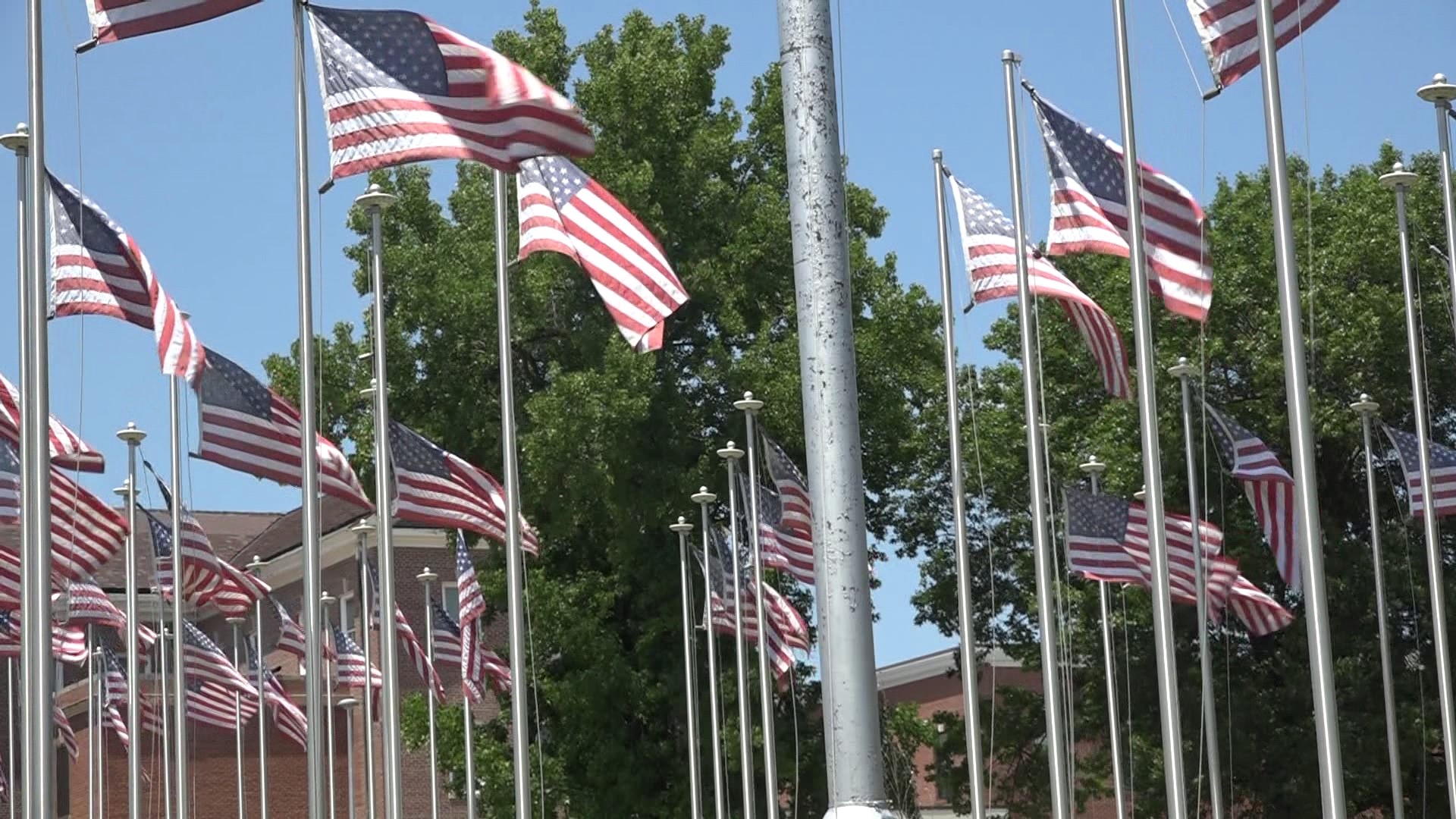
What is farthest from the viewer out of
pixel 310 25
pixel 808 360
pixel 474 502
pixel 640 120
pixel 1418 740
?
pixel 640 120

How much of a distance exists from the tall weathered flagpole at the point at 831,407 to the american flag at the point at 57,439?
39.3 feet

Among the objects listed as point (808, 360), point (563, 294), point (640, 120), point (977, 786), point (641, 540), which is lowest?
point (977, 786)

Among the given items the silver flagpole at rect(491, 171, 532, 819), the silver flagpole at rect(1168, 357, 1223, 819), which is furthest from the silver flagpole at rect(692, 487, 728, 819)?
the silver flagpole at rect(491, 171, 532, 819)

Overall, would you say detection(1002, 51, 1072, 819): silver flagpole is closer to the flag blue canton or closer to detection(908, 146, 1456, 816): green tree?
the flag blue canton

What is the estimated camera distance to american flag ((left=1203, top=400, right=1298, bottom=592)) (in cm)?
3112

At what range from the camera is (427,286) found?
148 ft

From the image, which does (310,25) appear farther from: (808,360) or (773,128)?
(773,128)

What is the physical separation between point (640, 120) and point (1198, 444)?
12.9m

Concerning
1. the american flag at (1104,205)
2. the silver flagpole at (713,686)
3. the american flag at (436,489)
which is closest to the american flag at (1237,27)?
the american flag at (1104,205)

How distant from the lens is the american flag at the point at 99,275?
22031 millimetres

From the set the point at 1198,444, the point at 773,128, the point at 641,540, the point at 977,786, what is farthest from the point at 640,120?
the point at 977,786

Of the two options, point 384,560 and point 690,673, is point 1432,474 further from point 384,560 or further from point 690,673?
point 690,673

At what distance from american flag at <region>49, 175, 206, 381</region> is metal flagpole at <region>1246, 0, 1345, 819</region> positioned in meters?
10.9

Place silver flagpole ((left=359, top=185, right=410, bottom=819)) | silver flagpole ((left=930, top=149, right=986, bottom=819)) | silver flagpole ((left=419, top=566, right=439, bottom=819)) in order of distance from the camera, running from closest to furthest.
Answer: silver flagpole ((left=359, top=185, right=410, bottom=819))
silver flagpole ((left=930, top=149, right=986, bottom=819))
silver flagpole ((left=419, top=566, right=439, bottom=819))
